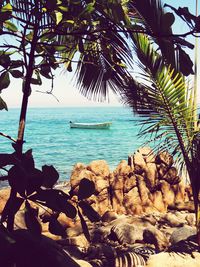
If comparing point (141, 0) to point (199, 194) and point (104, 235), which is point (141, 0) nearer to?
point (199, 194)

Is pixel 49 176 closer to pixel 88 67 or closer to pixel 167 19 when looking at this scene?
pixel 167 19

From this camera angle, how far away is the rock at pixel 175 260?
14.7 ft

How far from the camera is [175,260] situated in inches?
180

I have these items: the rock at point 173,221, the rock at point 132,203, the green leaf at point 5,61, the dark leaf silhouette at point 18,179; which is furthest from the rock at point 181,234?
the dark leaf silhouette at point 18,179

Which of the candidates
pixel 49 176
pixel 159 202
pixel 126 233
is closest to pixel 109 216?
pixel 159 202

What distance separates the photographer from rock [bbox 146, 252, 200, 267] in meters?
4.48

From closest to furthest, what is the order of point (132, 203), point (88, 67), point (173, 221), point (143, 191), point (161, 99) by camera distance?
point (88, 67) < point (161, 99) < point (173, 221) < point (132, 203) < point (143, 191)

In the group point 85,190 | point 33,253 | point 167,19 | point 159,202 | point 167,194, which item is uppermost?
point 167,19

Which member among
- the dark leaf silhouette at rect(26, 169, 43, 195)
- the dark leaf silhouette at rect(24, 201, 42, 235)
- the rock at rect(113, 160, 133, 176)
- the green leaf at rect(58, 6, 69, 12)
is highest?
the green leaf at rect(58, 6, 69, 12)

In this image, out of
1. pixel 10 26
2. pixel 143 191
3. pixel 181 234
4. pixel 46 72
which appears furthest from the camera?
pixel 143 191

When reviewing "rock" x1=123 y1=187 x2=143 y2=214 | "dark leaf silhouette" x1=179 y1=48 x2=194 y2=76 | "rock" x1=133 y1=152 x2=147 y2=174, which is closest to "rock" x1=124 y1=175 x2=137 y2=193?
"rock" x1=123 y1=187 x2=143 y2=214

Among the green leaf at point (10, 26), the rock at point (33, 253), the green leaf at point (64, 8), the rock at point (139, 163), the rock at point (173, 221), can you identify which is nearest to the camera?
the green leaf at point (64, 8)

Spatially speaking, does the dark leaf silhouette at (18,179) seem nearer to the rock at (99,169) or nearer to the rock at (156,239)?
the rock at (156,239)

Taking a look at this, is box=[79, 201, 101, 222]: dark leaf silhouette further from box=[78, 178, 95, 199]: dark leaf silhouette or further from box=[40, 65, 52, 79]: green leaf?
box=[40, 65, 52, 79]: green leaf
